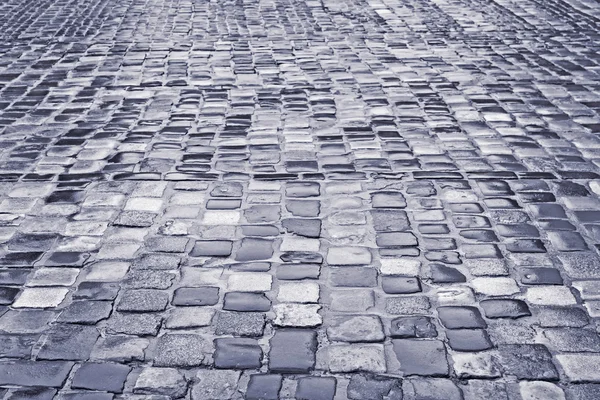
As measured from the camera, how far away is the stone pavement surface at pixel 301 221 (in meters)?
3.46

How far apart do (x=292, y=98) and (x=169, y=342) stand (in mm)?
3989

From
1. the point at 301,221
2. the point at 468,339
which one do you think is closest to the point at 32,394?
the point at 468,339

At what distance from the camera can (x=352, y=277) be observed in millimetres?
4152

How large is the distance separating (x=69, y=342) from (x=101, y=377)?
0.33 metres

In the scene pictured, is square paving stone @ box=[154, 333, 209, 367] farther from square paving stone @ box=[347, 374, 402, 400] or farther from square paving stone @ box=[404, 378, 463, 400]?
square paving stone @ box=[404, 378, 463, 400]

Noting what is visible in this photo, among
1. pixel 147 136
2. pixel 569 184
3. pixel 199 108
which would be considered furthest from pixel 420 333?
pixel 199 108

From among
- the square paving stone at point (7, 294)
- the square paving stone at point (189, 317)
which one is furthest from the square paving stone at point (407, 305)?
the square paving stone at point (7, 294)

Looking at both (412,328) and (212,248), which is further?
(212,248)

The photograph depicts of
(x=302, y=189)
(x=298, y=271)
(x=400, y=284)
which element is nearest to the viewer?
(x=400, y=284)

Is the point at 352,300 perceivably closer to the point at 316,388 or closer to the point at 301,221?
the point at 316,388

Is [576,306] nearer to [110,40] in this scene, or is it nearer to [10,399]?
[10,399]

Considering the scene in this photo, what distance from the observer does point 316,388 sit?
10.8 ft

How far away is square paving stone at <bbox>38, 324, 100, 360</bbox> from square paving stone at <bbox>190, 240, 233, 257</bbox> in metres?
0.87

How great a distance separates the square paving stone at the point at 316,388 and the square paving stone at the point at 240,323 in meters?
0.41
